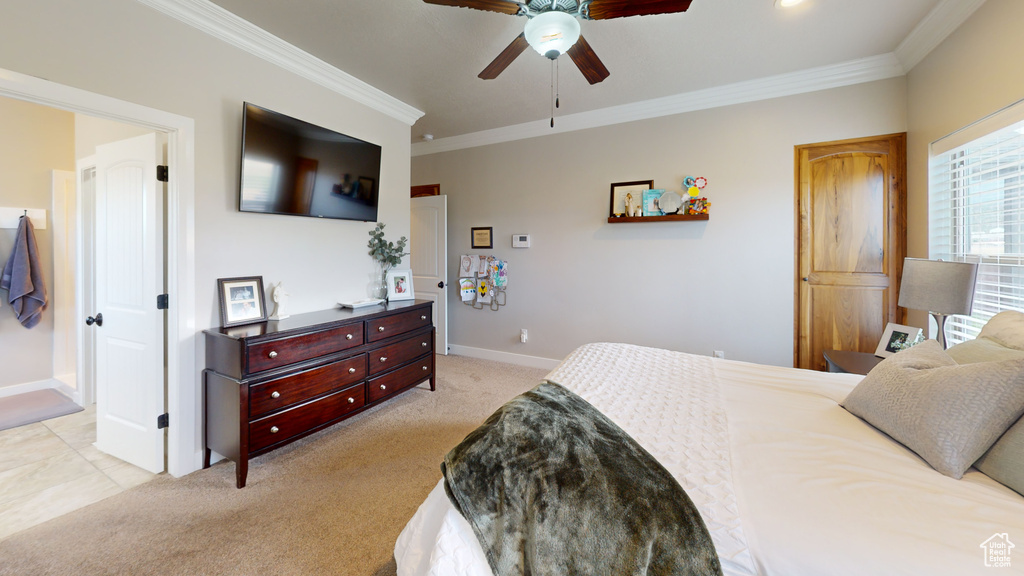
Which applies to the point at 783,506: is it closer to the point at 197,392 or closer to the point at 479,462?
the point at 479,462

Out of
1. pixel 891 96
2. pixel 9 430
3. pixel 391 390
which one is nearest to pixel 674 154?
pixel 891 96

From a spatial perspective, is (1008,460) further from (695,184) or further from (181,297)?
(181,297)

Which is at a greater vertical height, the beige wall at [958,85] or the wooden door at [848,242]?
the beige wall at [958,85]

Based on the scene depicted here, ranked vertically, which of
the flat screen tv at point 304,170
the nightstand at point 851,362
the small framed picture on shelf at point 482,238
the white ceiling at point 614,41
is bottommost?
the nightstand at point 851,362

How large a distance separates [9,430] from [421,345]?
2.75m

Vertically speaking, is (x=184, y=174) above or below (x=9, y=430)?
above

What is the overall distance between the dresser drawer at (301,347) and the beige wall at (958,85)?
3.79 meters

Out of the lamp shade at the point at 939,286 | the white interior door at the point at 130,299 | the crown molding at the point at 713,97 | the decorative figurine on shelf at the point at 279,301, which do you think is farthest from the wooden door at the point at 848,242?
the white interior door at the point at 130,299

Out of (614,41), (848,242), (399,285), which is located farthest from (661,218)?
(399,285)

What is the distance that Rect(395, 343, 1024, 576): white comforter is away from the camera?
722 millimetres

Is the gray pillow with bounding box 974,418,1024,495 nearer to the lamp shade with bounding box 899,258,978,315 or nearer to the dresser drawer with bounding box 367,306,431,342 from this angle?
the lamp shade with bounding box 899,258,978,315

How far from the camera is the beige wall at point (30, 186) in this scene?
3.01 metres

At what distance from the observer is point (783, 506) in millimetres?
826

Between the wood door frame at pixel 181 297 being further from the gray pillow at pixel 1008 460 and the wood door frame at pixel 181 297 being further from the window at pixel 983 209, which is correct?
the window at pixel 983 209
